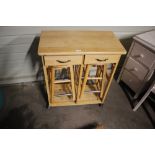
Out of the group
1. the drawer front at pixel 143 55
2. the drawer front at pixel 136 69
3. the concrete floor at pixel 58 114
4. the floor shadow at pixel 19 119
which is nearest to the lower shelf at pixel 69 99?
the concrete floor at pixel 58 114

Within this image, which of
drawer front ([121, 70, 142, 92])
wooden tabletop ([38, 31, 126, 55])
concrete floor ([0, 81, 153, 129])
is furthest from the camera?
drawer front ([121, 70, 142, 92])

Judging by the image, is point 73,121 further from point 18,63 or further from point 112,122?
point 18,63

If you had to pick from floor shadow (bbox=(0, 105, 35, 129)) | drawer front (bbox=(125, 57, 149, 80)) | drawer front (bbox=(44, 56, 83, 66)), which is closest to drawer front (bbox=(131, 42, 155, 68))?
drawer front (bbox=(125, 57, 149, 80))

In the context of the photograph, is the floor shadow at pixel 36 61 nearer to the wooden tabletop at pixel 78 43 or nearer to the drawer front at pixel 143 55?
the wooden tabletop at pixel 78 43

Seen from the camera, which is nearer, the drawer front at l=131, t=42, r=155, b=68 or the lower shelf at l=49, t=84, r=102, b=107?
the drawer front at l=131, t=42, r=155, b=68

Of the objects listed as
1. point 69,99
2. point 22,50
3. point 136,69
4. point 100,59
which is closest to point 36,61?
point 22,50

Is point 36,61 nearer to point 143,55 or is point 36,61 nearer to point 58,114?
point 58,114

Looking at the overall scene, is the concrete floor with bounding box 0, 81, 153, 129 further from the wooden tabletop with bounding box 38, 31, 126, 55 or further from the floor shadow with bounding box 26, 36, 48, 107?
the wooden tabletop with bounding box 38, 31, 126, 55

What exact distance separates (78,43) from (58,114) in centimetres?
96

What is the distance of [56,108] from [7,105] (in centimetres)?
63

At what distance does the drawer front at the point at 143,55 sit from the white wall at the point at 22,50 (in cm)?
31

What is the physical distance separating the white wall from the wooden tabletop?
0.27m

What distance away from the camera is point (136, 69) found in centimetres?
178

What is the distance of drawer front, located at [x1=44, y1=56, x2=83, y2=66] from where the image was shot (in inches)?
46.4
